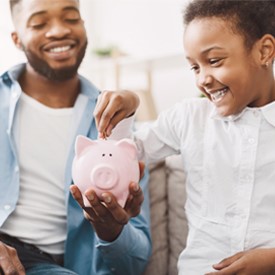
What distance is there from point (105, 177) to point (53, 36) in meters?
0.56

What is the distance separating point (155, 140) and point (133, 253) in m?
0.29

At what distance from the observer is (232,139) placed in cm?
108

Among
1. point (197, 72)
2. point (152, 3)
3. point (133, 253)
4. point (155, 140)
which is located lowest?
point (133, 253)

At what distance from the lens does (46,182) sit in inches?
47.7

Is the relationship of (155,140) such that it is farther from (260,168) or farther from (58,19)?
(58,19)

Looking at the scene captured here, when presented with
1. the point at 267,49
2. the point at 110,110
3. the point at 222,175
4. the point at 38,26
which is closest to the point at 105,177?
the point at 110,110

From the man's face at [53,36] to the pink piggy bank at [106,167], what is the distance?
0.45 meters

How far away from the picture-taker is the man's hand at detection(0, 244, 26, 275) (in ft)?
2.76

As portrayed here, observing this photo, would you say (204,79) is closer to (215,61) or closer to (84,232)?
(215,61)

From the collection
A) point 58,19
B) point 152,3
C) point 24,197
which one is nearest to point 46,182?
point 24,197

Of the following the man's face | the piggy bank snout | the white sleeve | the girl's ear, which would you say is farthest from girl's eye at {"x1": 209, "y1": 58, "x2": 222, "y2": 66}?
the man's face

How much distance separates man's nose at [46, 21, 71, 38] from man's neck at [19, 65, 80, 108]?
0.14 metres

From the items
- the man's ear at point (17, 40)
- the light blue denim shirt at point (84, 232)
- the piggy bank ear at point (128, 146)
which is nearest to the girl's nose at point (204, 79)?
the piggy bank ear at point (128, 146)

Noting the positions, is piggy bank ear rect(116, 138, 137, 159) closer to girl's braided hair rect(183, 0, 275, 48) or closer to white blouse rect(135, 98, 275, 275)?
white blouse rect(135, 98, 275, 275)
